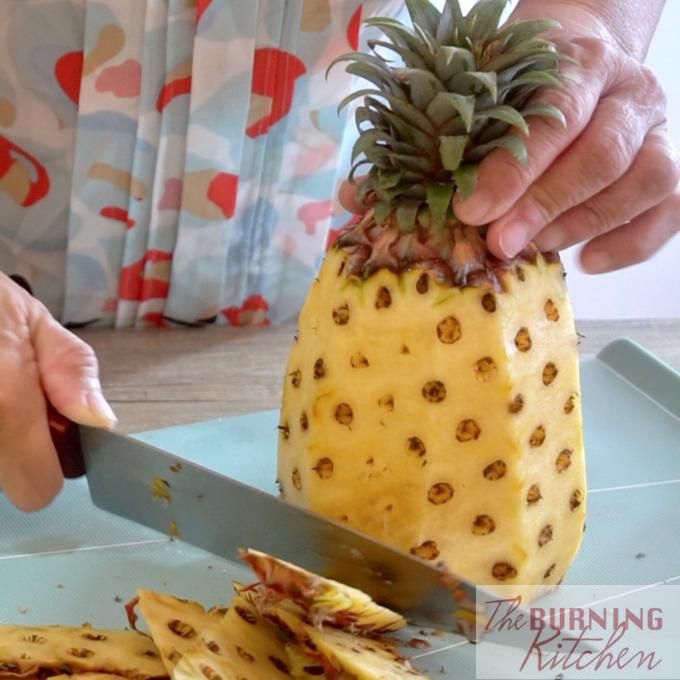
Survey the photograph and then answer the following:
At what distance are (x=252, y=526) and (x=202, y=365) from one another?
0.45 meters

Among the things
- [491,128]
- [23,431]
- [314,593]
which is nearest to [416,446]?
[314,593]

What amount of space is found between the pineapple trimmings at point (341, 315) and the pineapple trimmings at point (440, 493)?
0.46 ft

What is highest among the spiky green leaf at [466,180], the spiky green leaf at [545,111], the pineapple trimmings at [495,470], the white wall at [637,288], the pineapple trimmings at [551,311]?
the spiky green leaf at [545,111]

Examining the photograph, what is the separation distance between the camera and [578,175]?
2.57ft

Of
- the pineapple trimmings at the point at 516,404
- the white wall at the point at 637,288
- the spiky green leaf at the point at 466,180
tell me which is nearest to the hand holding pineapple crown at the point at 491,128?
the spiky green leaf at the point at 466,180

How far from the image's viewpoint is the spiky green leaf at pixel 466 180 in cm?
72

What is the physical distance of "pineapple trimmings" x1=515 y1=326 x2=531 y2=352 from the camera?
2.47 ft

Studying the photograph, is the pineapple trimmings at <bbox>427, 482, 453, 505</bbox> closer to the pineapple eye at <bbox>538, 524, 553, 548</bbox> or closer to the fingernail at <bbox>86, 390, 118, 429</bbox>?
the pineapple eye at <bbox>538, 524, 553, 548</bbox>

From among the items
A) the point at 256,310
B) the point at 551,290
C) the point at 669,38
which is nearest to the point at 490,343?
the point at 551,290

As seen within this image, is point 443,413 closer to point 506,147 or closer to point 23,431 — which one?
point 506,147

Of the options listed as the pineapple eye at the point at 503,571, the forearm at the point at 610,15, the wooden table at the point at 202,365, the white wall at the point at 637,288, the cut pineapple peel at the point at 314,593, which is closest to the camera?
the cut pineapple peel at the point at 314,593

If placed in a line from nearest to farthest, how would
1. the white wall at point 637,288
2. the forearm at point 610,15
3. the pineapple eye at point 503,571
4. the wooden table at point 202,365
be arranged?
the pineapple eye at point 503,571
the forearm at point 610,15
the wooden table at point 202,365
the white wall at point 637,288

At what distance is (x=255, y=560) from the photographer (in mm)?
701

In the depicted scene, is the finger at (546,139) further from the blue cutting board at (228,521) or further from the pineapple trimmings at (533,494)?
the blue cutting board at (228,521)
